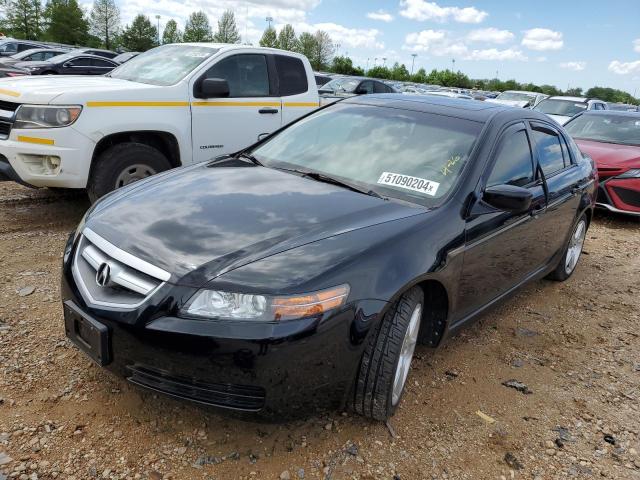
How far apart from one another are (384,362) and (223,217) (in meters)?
0.99

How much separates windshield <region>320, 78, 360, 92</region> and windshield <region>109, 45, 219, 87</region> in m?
9.18

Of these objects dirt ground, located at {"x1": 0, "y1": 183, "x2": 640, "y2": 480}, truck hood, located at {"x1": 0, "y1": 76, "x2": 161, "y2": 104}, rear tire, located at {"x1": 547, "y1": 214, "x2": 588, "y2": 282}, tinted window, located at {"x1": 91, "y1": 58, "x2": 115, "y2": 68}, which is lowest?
dirt ground, located at {"x1": 0, "y1": 183, "x2": 640, "y2": 480}

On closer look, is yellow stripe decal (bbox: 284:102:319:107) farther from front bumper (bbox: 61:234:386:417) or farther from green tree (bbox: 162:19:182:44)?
green tree (bbox: 162:19:182:44)

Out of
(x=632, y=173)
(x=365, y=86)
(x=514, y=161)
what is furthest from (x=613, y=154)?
(x=365, y=86)

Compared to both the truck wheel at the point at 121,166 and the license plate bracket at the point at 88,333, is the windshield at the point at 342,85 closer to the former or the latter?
the truck wheel at the point at 121,166

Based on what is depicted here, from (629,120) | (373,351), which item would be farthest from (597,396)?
(629,120)

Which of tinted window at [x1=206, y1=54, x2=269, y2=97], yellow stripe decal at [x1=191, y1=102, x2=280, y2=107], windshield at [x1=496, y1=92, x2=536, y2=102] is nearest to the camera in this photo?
yellow stripe decal at [x1=191, y1=102, x2=280, y2=107]

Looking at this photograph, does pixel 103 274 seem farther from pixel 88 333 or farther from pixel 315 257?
pixel 315 257

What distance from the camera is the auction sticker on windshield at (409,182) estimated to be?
291 centimetres

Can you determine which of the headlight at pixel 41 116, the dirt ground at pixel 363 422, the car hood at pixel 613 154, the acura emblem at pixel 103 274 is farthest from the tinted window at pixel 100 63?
the acura emblem at pixel 103 274

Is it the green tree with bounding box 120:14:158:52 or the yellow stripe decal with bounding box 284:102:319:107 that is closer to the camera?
the yellow stripe decal with bounding box 284:102:319:107

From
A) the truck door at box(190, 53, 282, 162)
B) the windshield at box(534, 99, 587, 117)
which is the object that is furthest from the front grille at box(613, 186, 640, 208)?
the windshield at box(534, 99, 587, 117)

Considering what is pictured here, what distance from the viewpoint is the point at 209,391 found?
2100 mm

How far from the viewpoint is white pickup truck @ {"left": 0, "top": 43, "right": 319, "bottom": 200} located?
4.58 metres
